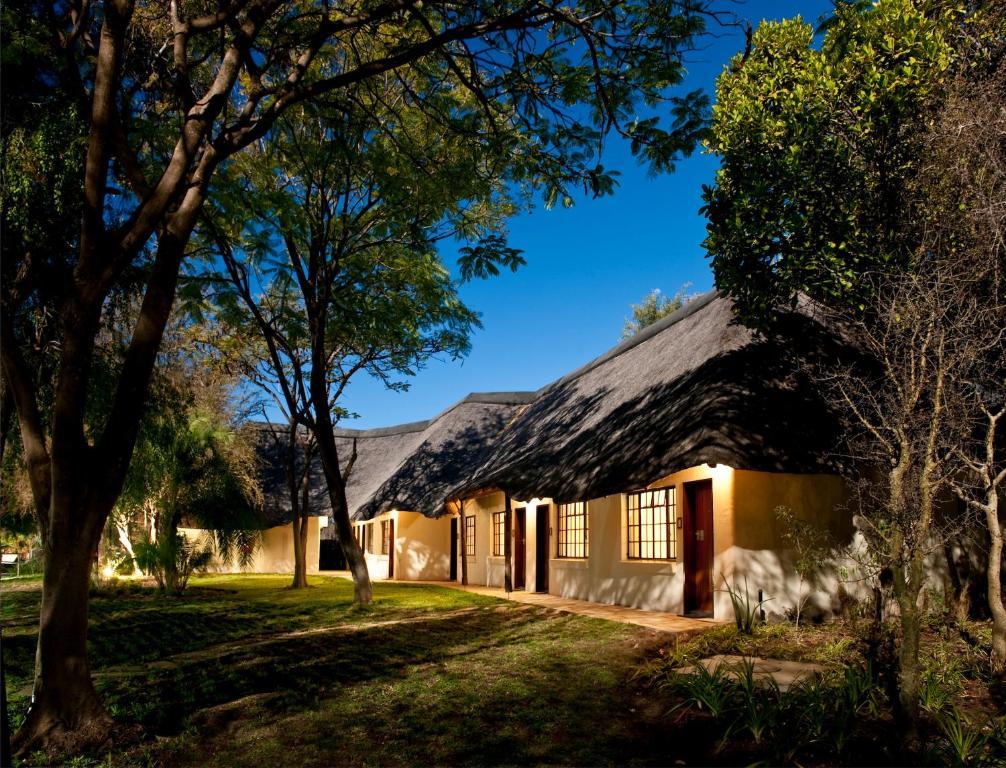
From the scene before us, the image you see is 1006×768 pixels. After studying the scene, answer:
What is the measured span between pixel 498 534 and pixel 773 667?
12.8 meters

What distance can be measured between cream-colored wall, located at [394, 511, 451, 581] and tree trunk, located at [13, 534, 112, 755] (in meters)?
18.8

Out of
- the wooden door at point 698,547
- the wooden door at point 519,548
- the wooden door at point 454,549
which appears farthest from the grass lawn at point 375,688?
the wooden door at point 454,549

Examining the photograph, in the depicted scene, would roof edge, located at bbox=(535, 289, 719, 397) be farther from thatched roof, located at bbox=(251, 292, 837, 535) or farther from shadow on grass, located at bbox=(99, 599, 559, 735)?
shadow on grass, located at bbox=(99, 599, 559, 735)

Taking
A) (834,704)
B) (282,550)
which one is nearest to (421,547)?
(282,550)

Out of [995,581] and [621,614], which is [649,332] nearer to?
[621,614]

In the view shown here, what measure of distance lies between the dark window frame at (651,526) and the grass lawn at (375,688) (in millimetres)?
2007

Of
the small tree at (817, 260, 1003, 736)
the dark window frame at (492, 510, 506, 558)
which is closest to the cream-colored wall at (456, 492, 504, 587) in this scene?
the dark window frame at (492, 510, 506, 558)

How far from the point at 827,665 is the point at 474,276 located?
5540 millimetres

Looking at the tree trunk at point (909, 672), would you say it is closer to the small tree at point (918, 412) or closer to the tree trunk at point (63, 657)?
the small tree at point (918, 412)

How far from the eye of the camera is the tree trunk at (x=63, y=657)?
216 inches

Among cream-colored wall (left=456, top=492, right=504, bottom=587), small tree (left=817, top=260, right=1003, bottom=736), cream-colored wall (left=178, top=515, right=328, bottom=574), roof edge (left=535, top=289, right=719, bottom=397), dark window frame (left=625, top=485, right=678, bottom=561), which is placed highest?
roof edge (left=535, top=289, right=719, bottom=397)

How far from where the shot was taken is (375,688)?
7.32 m

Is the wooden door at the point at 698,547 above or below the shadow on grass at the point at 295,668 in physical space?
above

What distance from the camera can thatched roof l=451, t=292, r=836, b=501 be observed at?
9.38 m
